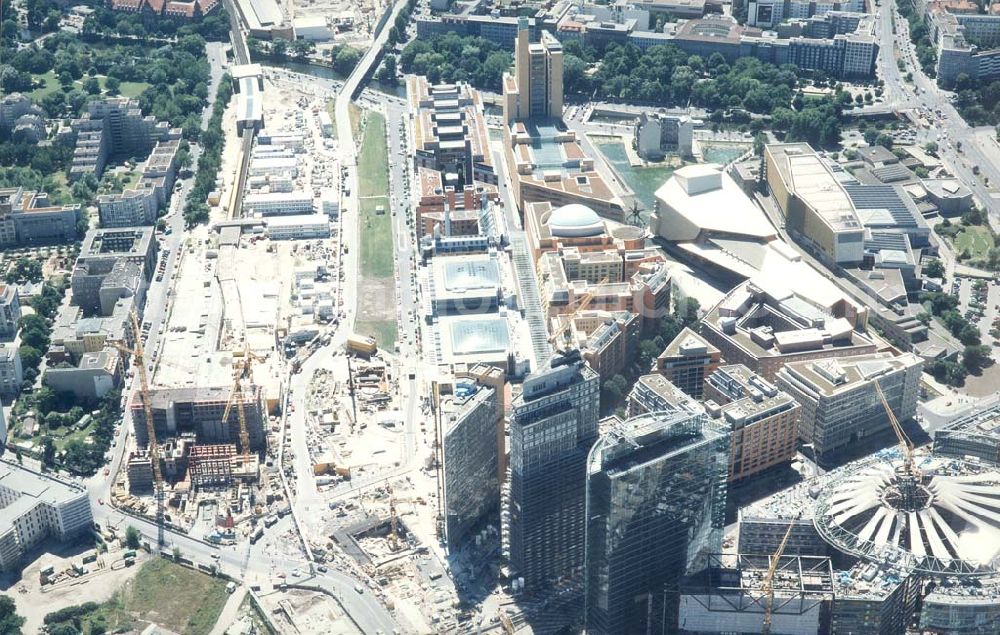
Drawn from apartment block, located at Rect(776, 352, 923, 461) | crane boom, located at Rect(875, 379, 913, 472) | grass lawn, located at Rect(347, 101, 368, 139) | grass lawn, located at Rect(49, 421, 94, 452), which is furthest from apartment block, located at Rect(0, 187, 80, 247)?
crane boom, located at Rect(875, 379, 913, 472)

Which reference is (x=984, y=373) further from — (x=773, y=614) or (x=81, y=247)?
(x=81, y=247)

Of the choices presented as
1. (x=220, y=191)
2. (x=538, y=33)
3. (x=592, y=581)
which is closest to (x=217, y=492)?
(x=592, y=581)

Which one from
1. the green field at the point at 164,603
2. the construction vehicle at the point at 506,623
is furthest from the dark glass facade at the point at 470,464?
the green field at the point at 164,603

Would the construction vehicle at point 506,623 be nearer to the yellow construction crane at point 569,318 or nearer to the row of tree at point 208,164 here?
the yellow construction crane at point 569,318

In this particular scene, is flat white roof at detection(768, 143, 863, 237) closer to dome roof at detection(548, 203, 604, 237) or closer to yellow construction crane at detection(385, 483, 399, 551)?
dome roof at detection(548, 203, 604, 237)

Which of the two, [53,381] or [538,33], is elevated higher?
[538,33]

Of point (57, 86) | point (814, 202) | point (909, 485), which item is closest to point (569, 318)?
point (814, 202)
